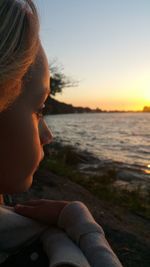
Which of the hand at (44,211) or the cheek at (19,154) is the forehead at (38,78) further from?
the hand at (44,211)

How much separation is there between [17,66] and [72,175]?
9354 millimetres

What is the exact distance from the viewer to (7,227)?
4.30ft

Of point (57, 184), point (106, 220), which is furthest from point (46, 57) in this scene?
point (57, 184)

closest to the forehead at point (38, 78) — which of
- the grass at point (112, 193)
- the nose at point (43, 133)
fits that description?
the nose at point (43, 133)

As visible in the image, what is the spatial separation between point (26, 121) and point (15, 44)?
0.25 m

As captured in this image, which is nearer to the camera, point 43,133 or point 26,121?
point 26,121

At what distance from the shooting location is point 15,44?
3.71 feet

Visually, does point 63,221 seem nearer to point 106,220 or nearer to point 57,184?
point 106,220

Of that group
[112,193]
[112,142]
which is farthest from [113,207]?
[112,142]

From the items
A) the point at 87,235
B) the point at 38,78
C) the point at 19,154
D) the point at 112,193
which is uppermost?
the point at 38,78

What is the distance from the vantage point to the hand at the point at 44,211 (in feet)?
4.54

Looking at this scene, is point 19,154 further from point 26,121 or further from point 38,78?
point 38,78

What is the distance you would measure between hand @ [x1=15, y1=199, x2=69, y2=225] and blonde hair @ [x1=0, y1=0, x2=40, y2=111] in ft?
1.31

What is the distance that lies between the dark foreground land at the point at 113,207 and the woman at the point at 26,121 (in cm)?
277
